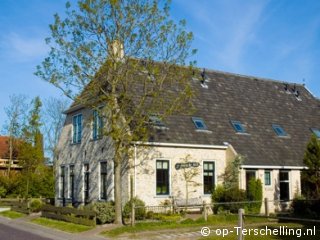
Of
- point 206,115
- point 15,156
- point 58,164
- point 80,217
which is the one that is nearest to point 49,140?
point 15,156

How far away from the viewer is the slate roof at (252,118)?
27484mm

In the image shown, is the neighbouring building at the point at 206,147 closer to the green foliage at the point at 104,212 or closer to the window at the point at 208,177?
the window at the point at 208,177

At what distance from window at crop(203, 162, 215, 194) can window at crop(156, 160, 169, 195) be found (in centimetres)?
241

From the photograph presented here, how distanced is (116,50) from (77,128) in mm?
11140

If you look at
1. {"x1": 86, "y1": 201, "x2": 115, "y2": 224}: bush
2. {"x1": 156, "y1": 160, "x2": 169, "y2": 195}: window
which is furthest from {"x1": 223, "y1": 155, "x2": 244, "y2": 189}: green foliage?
{"x1": 86, "y1": 201, "x2": 115, "y2": 224}: bush

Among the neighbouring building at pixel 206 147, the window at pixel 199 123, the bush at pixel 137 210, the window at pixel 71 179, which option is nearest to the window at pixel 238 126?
the neighbouring building at pixel 206 147

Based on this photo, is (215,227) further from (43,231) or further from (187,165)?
(43,231)

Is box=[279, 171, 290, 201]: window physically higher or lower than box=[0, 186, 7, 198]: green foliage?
higher

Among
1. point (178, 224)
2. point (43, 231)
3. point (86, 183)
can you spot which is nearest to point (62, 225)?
point (43, 231)

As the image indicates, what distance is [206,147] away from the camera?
26.9m

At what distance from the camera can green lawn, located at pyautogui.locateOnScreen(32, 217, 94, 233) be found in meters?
20.4

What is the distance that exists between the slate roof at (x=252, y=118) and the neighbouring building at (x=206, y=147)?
0.07 metres

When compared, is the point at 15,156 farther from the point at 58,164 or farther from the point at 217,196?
the point at 217,196

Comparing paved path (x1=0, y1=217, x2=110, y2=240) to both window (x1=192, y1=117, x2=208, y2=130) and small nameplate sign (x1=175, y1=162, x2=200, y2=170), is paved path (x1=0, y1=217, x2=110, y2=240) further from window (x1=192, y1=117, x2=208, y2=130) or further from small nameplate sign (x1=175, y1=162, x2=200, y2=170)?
window (x1=192, y1=117, x2=208, y2=130)
